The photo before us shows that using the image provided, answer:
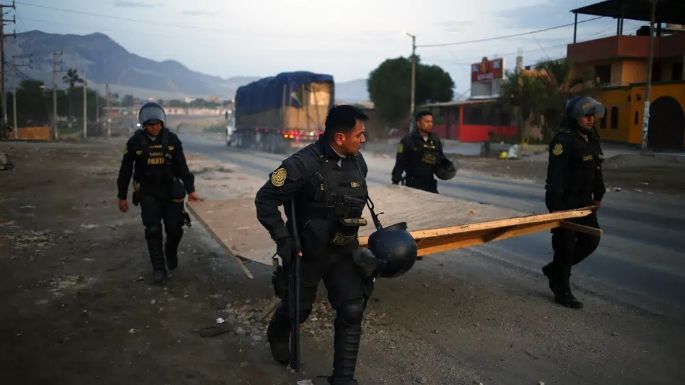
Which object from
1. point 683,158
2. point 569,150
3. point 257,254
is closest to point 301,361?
point 257,254

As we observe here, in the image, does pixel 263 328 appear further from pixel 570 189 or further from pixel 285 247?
pixel 570 189

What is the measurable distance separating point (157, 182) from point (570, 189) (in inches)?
163

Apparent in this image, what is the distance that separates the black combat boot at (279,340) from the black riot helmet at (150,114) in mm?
2909

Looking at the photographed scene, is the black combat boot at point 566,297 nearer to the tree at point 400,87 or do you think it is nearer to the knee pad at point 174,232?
the knee pad at point 174,232

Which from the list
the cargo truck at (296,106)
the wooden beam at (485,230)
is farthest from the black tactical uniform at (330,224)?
the cargo truck at (296,106)

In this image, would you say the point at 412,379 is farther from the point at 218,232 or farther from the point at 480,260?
the point at 480,260

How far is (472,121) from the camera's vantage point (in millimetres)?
43656

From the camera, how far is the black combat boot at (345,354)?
3447 millimetres

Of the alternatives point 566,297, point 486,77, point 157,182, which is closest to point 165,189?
point 157,182

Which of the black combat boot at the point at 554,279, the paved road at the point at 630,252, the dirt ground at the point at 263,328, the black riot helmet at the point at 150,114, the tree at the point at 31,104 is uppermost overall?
the tree at the point at 31,104

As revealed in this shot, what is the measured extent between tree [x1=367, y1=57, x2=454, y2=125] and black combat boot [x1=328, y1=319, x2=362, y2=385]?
4660 centimetres

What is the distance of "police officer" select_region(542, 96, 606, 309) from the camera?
205 inches

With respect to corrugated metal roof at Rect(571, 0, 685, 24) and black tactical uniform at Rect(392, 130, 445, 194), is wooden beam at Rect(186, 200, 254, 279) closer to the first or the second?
black tactical uniform at Rect(392, 130, 445, 194)

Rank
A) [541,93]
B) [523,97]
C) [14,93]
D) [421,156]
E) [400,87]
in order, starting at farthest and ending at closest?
[14,93] → [400,87] → [523,97] → [541,93] → [421,156]
